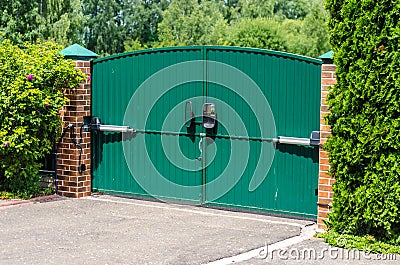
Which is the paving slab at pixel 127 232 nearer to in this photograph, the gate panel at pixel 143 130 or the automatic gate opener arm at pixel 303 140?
the gate panel at pixel 143 130

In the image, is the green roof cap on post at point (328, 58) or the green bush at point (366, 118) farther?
the green roof cap on post at point (328, 58)

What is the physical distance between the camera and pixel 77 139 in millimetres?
9508

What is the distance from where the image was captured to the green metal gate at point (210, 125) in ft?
26.8

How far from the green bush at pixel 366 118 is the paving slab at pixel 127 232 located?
0.95 metres

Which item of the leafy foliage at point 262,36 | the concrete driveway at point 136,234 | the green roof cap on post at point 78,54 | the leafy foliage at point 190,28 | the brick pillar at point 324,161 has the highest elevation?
the leafy foliage at point 190,28

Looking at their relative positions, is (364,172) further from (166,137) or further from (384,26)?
(166,137)

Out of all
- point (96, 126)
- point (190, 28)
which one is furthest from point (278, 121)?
point (190, 28)

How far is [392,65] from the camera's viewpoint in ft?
21.7

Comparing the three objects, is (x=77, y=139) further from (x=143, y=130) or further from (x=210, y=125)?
(x=210, y=125)

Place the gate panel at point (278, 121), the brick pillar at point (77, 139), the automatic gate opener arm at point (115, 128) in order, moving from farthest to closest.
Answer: the brick pillar at point (77, 139) → the automatic gate opener arm at point (115, 128) → the gate panel at point (278, 121)

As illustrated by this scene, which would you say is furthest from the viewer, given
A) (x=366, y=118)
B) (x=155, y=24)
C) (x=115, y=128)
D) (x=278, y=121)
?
(x=155, y=24)

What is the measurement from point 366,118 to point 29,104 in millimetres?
4486

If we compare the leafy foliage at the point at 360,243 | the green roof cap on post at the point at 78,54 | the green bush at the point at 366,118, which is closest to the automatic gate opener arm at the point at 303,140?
the green bush at the point at 366,118

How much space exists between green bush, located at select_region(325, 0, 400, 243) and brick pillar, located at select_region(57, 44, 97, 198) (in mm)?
3851
